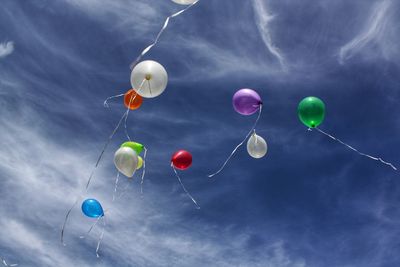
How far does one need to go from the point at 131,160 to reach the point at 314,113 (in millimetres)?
5112

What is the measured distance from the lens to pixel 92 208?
44.5ft

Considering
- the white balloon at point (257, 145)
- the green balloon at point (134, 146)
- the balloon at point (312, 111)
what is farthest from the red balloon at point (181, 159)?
the balloon at point (312, 111)

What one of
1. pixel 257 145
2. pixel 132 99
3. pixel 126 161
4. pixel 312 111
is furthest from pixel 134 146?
pixel 312 111

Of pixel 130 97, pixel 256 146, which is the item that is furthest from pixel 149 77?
pixel 256 146

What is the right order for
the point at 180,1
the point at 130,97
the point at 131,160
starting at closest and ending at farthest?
1. the point at 180,1
2. the point at 131,160
3. the point at 130,97

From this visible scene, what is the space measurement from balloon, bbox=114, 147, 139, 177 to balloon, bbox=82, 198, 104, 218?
1923mm

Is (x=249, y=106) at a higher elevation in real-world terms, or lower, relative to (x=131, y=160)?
higher

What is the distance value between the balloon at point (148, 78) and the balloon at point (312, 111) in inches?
157

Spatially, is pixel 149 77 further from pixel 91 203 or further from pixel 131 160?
pixel 91 203

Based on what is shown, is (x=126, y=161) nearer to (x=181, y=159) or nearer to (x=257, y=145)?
(x=181, y=159)

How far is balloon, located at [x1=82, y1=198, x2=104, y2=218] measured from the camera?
13555 millimetres

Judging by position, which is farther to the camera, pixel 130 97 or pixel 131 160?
pixel 130 97

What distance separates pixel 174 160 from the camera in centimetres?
1391

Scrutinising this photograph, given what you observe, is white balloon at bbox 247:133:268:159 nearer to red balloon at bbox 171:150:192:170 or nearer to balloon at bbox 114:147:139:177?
red balloon at bbox 171:150:192:170
